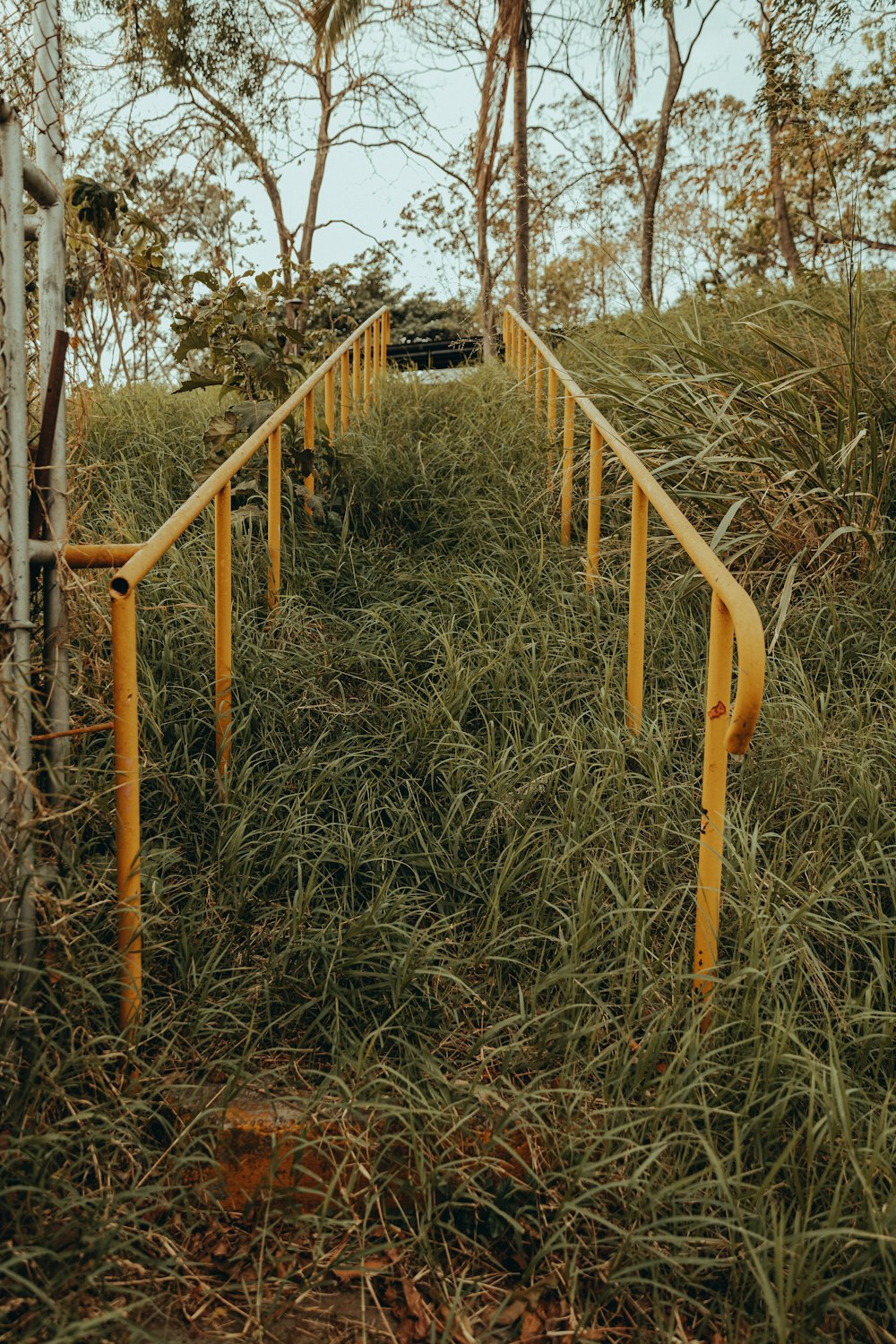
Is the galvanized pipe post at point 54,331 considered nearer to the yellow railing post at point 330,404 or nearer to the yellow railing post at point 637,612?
the yellow railing post at point 637,612

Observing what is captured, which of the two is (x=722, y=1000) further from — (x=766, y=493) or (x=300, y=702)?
(x=766, y=493)

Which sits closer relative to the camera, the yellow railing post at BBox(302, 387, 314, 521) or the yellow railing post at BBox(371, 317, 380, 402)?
the yellow railing post at BBox(302, 387, 314, 521)

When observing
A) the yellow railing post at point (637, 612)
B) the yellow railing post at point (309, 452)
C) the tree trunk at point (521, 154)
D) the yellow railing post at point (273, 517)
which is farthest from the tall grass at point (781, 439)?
the tree trunk at point (521, 154)

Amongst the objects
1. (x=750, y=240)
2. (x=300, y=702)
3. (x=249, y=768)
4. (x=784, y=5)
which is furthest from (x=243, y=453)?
(x=750, y=240)

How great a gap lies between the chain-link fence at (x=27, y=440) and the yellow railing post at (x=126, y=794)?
143mm

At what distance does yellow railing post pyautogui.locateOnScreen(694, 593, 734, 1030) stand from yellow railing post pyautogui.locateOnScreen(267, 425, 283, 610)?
201 centimetres

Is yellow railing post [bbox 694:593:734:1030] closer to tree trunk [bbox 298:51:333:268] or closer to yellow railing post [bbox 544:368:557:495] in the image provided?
yellow railing post [bbox 544:368:557:495]

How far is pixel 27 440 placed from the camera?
2.21 meters

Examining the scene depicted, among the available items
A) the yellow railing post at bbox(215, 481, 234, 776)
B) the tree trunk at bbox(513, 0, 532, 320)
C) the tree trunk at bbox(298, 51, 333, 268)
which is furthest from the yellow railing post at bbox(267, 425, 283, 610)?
the tree trunk at bbox(298, 51, 333, 268)

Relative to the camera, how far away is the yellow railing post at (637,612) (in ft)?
10.5

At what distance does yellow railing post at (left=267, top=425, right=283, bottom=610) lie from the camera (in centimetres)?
383

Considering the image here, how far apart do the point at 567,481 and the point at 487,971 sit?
9.26 ft

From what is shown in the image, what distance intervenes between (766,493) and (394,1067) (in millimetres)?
3138

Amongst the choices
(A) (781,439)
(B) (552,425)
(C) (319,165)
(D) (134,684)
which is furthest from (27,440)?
(C) (319,165)
